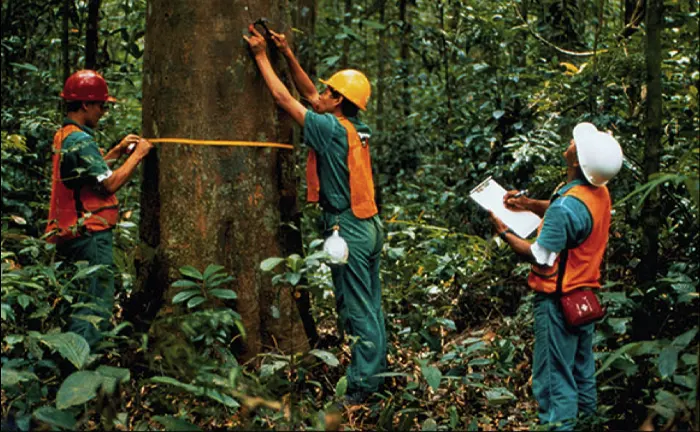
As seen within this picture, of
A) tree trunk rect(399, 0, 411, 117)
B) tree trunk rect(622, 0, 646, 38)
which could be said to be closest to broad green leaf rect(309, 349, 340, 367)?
tree trunk rect(622, 0, 646, 38)

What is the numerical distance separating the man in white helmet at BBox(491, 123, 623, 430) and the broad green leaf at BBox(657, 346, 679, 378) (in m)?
0.86

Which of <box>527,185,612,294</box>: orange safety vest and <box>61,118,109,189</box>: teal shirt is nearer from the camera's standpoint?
<box>527,185,612,294</box>: orange safety vest

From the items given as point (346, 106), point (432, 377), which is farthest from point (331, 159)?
point (432, 377)

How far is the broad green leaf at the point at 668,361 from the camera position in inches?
127

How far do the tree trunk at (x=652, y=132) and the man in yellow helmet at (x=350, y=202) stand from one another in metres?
1.62

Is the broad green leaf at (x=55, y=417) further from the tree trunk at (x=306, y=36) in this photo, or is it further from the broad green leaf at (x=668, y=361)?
the tree trunk at (x=306, y=36)

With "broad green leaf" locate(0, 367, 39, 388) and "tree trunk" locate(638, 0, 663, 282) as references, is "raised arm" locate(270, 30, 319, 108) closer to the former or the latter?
"tree trunk" locate(638, 0, 663, 282)

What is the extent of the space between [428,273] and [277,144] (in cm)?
207

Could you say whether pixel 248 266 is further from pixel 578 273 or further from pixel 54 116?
pixel 54 116

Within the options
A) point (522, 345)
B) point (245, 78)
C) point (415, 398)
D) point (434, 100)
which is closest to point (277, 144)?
point (245, 78)

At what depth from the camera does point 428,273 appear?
6.34 meters

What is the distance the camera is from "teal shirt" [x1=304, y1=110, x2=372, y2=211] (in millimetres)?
4801

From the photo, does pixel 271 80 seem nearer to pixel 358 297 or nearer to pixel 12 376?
pixel 358 297

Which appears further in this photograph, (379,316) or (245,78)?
(379,316)
